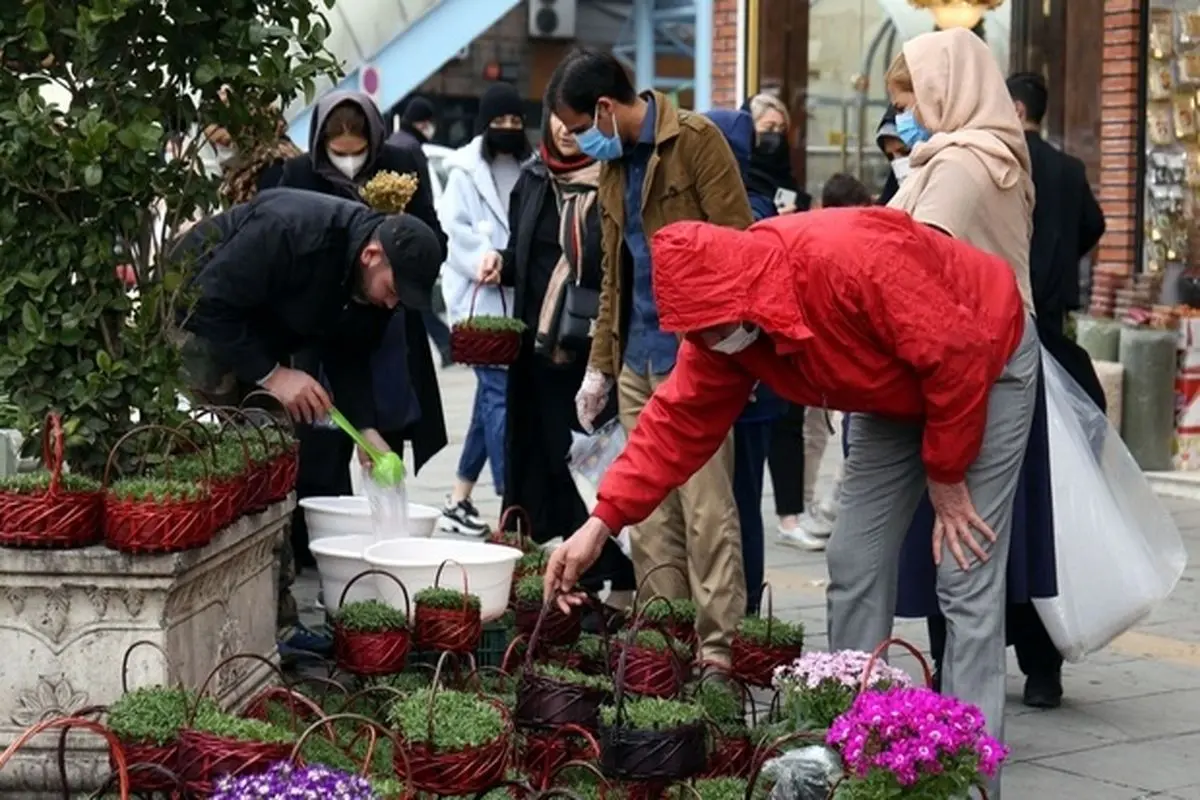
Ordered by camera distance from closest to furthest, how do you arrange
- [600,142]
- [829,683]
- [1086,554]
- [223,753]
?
[223,753], [829,683], [1086,554], [600,142]

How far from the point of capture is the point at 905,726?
4285 millimetres

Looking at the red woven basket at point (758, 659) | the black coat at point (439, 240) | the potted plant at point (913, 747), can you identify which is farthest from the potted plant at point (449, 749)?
the black coat at point (439, 240)

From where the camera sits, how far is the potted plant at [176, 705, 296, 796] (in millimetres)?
4609

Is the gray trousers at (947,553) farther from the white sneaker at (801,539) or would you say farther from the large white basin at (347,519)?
the white sneaker at (801,539)

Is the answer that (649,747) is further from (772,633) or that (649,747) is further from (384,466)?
(384,466)

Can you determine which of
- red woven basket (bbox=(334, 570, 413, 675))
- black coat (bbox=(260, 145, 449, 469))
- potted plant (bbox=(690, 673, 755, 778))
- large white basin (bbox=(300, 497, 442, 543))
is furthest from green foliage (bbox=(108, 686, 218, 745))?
black coat (bbox=(260, 145, 449, 469))

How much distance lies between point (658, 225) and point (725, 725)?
1835 millimetres

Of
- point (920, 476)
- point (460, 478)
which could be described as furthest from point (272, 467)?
point (460, 478)

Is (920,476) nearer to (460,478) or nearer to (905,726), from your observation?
(905,726)

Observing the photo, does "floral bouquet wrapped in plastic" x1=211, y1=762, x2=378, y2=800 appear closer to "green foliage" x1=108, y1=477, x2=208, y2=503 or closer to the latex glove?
"green foliage" x1=108, y1=477, x2=208, y2=503

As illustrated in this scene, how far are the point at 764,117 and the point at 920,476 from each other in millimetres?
5306

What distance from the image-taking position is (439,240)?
28.0 ft

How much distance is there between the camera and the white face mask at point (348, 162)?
866 cm

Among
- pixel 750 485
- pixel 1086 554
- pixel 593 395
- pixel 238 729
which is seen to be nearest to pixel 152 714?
pixel 238 729
